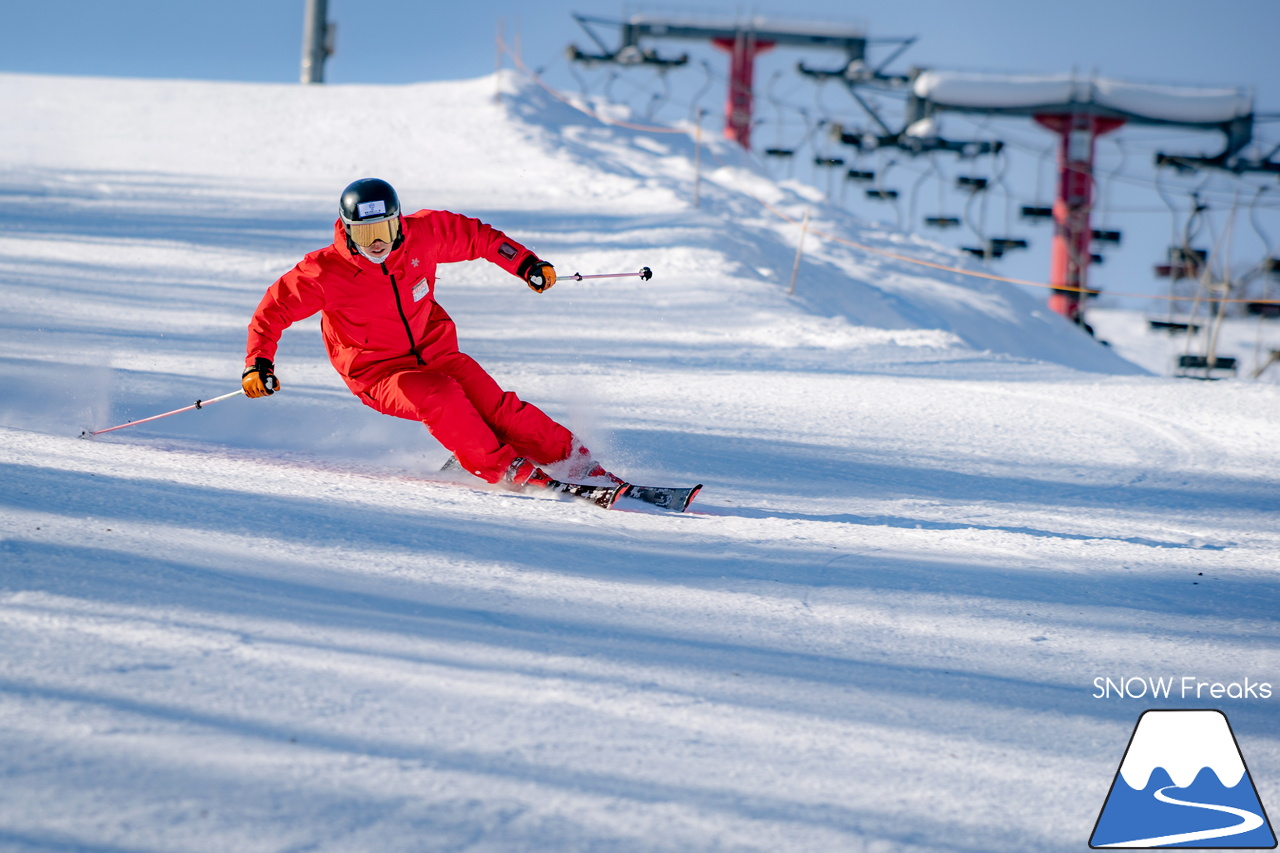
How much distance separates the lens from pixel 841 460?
4602 mm

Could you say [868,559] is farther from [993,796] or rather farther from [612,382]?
[612,382]

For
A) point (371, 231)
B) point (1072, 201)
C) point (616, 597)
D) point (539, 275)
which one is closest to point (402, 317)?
point (371, 231)

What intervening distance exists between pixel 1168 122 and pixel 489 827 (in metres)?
26.0

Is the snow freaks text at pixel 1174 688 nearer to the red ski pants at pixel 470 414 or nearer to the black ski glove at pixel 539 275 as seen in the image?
the red ski pants at pixel 470 414

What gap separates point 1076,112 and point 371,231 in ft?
74.0

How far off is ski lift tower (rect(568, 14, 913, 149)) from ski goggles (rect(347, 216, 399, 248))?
69.7ft

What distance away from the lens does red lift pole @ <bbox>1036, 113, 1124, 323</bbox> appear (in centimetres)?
2262

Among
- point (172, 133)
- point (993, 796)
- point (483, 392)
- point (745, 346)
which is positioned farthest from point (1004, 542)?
point (172, 133)

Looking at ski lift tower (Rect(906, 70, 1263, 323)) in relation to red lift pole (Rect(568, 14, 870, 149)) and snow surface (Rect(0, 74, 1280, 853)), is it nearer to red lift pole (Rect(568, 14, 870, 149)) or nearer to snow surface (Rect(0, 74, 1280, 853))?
red lift pole (Rect(568, 14, 870, 149))

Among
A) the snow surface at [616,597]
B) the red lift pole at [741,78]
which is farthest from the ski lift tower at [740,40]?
the snow surface at [616,597]

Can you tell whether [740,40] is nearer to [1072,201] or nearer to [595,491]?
[1072,201]

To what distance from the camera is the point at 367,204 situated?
3643 mm

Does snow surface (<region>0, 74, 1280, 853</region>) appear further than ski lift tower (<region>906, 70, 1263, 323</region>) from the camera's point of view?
No

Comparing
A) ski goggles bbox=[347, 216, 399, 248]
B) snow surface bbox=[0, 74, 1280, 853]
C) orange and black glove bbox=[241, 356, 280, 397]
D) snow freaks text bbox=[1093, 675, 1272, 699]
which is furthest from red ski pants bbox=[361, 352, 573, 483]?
snow freaks text bbox=[1093, 675, 1272, 699]
